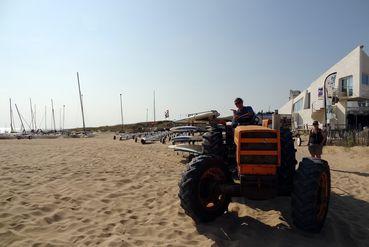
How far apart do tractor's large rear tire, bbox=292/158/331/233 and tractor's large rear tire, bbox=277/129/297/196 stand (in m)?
0.59

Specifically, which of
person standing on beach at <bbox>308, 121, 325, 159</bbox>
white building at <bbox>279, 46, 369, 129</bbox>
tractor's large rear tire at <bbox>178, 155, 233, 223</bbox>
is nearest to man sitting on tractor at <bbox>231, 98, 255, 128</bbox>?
tractor's large rear tire at <bbox>178, 155, 233, 223</bbox>

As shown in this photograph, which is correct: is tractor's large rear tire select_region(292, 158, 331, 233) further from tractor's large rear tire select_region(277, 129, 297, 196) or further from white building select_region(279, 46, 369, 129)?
white building select_region(279, 46, 369, 129)

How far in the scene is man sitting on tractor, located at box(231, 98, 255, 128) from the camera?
22.4ft

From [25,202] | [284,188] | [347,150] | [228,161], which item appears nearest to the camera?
[284,188]

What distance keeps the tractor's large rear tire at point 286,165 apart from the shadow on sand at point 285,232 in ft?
1.91

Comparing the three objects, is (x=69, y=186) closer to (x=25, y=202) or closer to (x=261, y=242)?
(x=25, y=202)

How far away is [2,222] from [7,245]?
2.97ft

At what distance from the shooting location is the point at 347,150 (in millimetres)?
18203

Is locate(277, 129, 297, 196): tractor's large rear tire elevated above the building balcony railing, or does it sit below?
below

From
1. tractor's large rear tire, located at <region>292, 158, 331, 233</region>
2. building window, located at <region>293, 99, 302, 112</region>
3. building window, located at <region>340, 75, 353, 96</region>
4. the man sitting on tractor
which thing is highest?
building window, located at <region>340, 75, 353, 96</region>

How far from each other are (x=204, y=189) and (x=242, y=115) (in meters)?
1.86

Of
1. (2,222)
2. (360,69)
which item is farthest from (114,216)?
(360,69)

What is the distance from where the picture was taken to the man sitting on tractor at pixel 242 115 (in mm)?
6820

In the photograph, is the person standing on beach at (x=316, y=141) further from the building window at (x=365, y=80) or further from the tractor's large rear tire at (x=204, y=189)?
the building window at (x=365, y=80)
